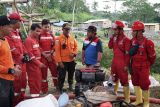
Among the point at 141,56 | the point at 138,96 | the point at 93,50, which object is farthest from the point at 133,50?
the point at 93,50

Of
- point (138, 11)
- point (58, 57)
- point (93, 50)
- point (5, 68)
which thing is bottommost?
point (138, 11)

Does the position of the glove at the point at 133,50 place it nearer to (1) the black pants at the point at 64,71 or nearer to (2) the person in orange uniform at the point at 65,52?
(2) the person in orange uniform at the point at 65,52

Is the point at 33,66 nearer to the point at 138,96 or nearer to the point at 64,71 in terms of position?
the point at 64,71

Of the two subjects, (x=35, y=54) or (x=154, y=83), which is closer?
(x=35, y=54)

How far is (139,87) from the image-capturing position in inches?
292

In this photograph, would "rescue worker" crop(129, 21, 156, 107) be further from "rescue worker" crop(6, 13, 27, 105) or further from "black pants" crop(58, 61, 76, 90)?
"black pants" crop(58, 61, 76, 90)

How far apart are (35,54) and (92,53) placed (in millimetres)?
1551

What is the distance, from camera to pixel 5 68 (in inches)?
217

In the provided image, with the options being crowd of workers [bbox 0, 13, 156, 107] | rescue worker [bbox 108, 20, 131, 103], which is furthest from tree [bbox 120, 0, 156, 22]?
rescue worker [bbox 108, 20, 131, 103]

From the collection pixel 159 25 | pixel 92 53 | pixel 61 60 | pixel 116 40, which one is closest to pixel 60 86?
pixel 61 60

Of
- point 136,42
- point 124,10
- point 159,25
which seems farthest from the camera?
point 124,10

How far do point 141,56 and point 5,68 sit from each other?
A: 9.34 ft

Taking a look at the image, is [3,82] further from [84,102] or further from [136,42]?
[136,42]

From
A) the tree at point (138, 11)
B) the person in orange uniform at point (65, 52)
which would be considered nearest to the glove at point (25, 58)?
the person in orange uniform at point (65, 52)
